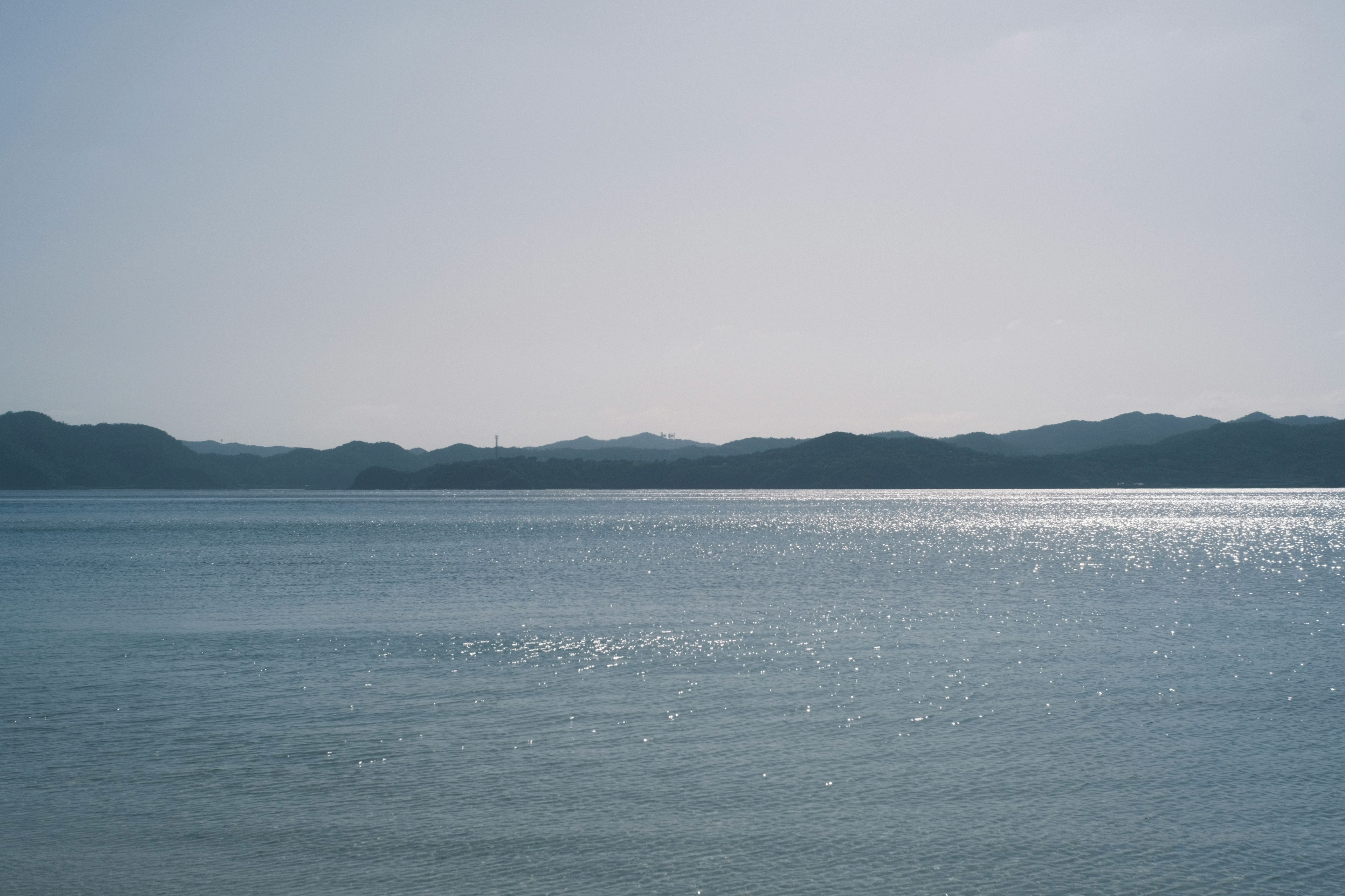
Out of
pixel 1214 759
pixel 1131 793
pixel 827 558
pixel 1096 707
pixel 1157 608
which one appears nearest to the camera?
pixel 1131 793

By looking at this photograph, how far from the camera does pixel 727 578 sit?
54781mm

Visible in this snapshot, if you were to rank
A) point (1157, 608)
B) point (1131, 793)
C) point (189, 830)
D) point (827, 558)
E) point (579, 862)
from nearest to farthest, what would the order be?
point (579, 862), point (189, 830), point (1131, 793), point (1157, 608), point (827, 558)

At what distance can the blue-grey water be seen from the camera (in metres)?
12.9

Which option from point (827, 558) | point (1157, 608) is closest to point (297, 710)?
point (1157, 608)

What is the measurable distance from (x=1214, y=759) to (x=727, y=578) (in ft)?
124

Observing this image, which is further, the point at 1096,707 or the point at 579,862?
the point at 1096,707

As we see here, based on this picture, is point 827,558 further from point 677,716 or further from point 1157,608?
point 677,716

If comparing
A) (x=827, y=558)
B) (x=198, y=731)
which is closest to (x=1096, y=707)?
(x=198, y=731)

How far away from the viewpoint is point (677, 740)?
19.1 meters

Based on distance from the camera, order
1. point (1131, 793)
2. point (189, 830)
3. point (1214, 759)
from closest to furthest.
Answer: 1. point (189, 830)
2. point (1131, 793)
3. point (1214, 759)

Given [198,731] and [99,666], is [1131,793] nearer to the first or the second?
[198,731]

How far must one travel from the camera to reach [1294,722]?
20.5m

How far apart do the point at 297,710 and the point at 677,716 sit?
27.6 ft

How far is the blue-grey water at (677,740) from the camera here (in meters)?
12.9
